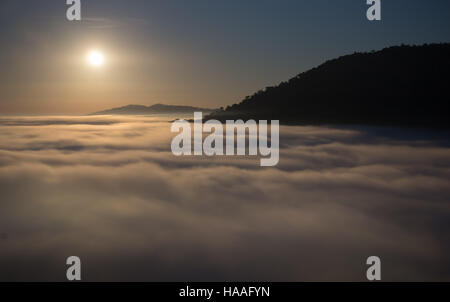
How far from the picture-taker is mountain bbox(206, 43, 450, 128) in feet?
436

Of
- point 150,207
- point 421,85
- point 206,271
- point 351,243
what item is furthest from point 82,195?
point 421,85

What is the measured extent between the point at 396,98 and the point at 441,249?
4641 inches

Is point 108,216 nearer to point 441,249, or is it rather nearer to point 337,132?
point 441,249

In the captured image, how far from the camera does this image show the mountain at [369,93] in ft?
436

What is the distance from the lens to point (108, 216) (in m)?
51.5

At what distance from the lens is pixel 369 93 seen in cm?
14388

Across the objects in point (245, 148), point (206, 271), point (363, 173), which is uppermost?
point (245, 148)

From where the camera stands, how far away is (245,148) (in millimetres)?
160000

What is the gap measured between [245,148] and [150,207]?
10261cm

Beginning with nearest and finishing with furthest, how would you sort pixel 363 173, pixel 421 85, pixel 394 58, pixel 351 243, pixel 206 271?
pixel 206 271 < pixel 351 243 < pixel 363 173 < pixel 421 85 < pixel 394 58

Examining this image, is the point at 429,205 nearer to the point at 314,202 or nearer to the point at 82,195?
the point at 314,202

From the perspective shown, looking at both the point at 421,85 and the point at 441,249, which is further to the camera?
the point at 421,85
